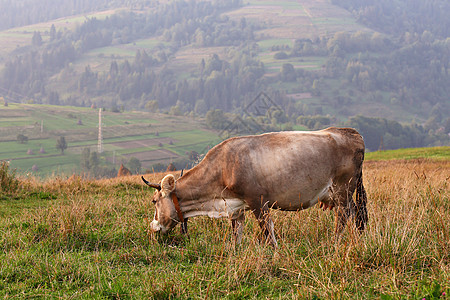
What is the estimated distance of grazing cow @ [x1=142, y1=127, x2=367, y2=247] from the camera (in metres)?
7.36

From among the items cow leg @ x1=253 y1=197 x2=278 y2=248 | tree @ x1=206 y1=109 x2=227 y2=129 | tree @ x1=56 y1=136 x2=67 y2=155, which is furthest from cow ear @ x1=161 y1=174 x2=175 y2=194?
tree @ x1=206 y1=109 x2=227 y2=129

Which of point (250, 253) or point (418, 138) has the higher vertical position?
point (250, 253)

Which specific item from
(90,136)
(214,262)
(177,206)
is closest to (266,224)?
(214,262)

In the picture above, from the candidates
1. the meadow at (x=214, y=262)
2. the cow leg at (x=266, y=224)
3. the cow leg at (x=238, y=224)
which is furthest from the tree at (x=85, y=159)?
the cow leg at (x=266, y=224)

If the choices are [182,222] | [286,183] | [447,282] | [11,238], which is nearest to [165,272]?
[182,222]

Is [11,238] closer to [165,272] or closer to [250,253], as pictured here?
[165,272]

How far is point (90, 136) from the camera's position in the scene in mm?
144625

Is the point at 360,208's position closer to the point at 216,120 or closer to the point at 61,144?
the point at 61,144

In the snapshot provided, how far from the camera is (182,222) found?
7.91 meters

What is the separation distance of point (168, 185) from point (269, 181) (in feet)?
5.80

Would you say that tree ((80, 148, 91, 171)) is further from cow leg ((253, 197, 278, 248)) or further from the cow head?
cow leg ((253, 197, 278, 248))

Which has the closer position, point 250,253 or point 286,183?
point 250,253

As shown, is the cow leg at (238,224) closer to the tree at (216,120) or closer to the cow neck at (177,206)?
the cow neck at (177,206)

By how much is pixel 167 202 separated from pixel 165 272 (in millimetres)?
1867
